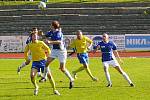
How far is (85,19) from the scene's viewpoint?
173ft

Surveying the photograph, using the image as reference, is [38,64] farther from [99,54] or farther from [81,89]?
[99,54]

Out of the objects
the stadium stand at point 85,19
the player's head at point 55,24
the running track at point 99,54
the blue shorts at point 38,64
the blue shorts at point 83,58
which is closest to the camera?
the blue shorts at point 38,64

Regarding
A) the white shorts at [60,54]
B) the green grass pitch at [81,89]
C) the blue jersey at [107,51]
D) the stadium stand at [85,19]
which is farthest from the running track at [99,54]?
the white shorts at [60,54]

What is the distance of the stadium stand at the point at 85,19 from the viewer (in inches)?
1983

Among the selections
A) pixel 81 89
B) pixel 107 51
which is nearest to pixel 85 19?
pixel 107 51

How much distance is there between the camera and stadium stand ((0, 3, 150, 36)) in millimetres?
50375

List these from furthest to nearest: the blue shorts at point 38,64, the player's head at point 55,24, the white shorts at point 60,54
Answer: the white shorts at point 60,54
the player's head at point 55,24
the blue shorts at point 38,64

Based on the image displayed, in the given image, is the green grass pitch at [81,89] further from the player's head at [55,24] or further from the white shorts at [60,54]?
the player's head at [55,24]

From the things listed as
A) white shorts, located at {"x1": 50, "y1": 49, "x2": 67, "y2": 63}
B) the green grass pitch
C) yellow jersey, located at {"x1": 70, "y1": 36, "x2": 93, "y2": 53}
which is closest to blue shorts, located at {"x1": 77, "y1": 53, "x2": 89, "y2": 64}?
yellow jersey, located at {"x1": 70, "y1": 36, "x2": 93, "y2": 53}

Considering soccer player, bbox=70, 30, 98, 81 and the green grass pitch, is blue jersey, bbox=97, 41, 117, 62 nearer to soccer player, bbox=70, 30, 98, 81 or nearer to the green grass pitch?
the green grass pitch

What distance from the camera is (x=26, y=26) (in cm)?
5200

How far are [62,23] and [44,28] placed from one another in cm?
257

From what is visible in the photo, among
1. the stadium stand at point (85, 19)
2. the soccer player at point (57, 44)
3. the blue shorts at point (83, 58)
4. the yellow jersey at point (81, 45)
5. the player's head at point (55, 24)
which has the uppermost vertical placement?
the player's head at point (55, 24)

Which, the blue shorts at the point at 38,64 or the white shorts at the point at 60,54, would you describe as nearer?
the blue shorts at the point at 38,64
